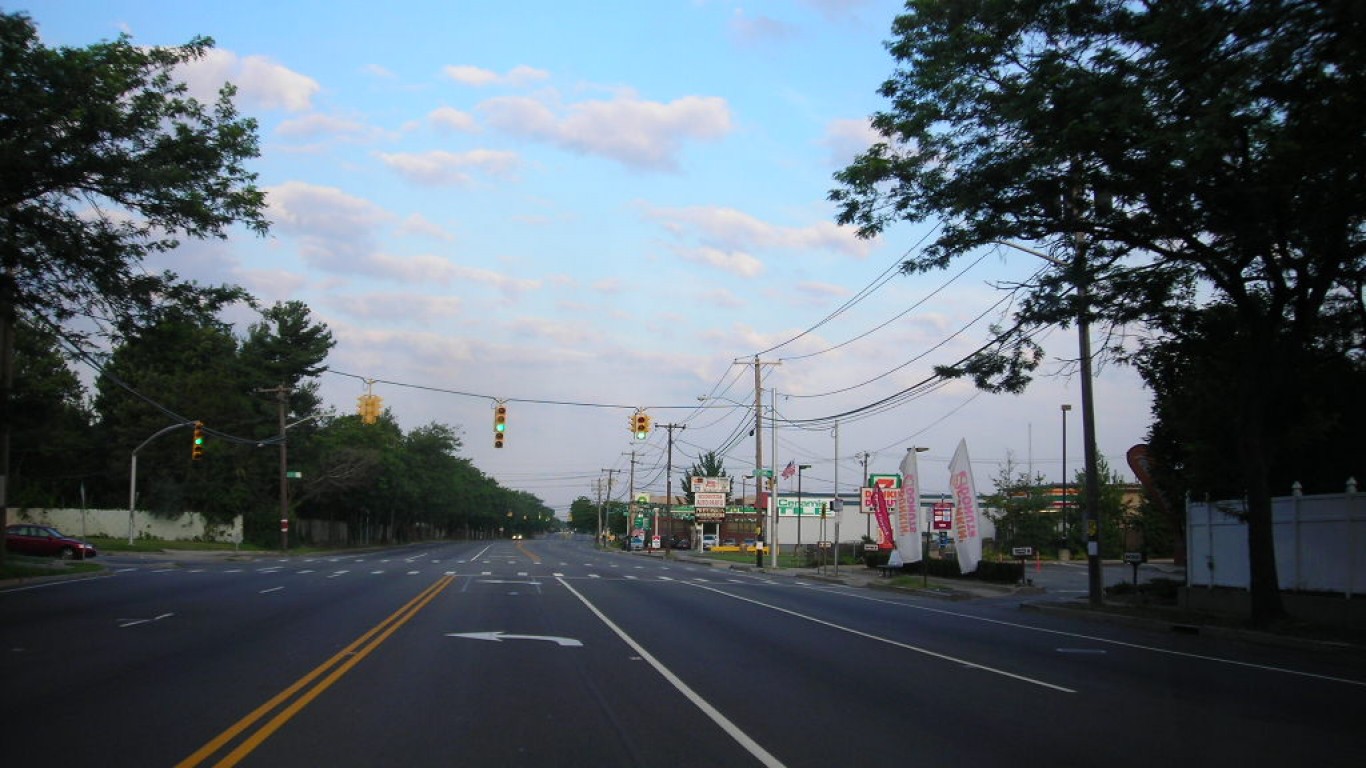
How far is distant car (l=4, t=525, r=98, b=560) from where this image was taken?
4073 cm

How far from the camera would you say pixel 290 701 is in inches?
411

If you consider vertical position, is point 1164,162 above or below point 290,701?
above

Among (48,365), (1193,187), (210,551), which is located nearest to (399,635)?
(1193,187)

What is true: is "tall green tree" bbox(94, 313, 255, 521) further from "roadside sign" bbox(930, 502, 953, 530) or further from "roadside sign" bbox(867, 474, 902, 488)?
"roadside sign" bbox(930, 502, 953, 530)

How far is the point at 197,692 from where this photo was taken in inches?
428

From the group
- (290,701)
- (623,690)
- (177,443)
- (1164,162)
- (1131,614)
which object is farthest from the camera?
(177,443)

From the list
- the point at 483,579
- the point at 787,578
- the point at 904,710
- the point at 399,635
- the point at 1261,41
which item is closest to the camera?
the point at 904,710

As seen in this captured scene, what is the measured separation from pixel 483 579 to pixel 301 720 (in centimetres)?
2623

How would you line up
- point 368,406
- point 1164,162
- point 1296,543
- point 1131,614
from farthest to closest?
point 368,406
point 1131,614
point 1296,543
point 1164,162

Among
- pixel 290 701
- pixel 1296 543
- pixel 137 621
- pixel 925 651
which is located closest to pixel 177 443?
pixel 137 621

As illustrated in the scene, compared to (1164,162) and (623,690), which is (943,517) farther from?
(623,690)

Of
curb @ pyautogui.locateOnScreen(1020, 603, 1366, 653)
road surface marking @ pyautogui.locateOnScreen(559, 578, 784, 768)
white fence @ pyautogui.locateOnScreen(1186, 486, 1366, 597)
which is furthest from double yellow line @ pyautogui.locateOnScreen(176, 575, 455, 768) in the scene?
white fence @ pyautogui.locateOnScreen(1186, 486, 1366, 597)

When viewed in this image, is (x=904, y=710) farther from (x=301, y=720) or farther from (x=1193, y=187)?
(x=1193, y=187)

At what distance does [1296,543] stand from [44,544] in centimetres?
4218
